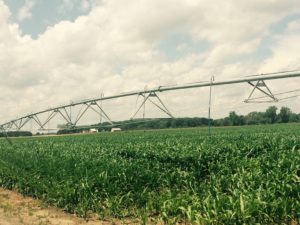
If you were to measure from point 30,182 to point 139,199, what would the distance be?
5252mm

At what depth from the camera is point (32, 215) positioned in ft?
37.6

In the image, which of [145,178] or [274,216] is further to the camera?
[145,178]

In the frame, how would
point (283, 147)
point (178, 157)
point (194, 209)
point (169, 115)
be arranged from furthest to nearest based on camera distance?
1. point (169, 115)
2. point (283, 147)
3. point (178, 157)
4. point (194, 209)

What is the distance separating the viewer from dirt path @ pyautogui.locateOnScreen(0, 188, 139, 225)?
10.4m

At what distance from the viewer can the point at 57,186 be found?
12.3 meters

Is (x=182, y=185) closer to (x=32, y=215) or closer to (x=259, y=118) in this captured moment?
(x=32, y=215)

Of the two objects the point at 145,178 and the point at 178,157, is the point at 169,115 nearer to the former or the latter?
the point at 178,157

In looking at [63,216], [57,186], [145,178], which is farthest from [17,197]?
[145,178]

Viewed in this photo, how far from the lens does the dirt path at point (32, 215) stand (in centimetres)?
1036

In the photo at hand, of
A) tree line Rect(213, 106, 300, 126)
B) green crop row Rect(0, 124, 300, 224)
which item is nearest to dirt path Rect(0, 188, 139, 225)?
green crop row Rect(0, 124, 300, 224)

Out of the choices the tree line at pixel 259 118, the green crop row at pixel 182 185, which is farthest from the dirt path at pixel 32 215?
the tree line at pixel 259 118

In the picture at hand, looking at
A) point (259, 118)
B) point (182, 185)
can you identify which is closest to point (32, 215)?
point (182, 185)

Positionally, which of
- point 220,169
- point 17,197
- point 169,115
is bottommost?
point 17,197

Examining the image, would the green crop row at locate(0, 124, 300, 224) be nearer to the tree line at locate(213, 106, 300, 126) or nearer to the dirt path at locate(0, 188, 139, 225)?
the dirt path at locate(0, 188, 139, 225)
